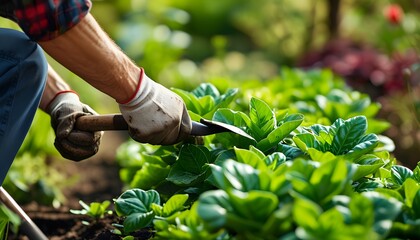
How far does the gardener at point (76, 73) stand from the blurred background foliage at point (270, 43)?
1660 mm

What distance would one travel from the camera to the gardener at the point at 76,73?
1.82 m

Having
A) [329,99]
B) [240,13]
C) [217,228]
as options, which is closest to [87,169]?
[329,99]

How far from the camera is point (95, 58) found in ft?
6.29

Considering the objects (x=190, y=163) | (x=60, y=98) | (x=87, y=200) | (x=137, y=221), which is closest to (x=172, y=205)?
(x=137, y=221)

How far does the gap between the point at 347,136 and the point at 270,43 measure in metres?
4.53

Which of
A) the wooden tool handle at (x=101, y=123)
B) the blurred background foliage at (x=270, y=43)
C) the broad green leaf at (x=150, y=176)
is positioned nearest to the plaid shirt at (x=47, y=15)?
the wooden tool handle at (x=101, y=123)

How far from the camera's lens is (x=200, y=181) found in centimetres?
225

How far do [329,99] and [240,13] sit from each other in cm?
386

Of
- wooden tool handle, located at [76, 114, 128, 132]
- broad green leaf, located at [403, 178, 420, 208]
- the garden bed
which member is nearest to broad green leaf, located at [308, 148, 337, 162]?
broad green leaf, located at [403, 178, 420, 208]

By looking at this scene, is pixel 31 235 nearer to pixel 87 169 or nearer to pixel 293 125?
pixel 293 125

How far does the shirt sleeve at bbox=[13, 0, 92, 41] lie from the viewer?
1.79 meters

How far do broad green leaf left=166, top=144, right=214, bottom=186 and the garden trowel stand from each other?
6 centimetres

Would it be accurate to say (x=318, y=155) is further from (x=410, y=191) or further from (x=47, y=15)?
(x=47, y=15)

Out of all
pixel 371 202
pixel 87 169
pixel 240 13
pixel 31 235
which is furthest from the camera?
pixel 240 13
